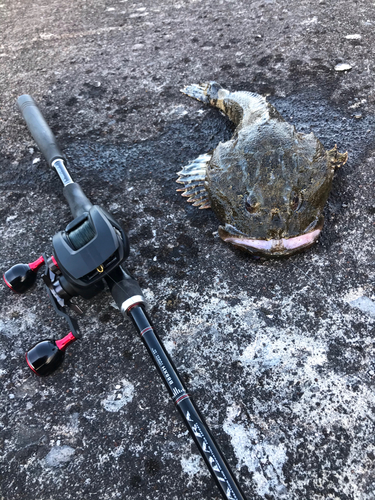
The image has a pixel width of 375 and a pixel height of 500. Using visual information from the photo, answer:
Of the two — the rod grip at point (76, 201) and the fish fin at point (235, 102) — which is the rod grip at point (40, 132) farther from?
the fish fin at point (235, 102)

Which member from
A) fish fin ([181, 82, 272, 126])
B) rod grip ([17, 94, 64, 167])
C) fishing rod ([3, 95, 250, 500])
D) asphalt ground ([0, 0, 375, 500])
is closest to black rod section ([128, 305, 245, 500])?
fishing rod ([3, 95, 250, 500])

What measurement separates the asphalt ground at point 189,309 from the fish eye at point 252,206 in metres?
0.31

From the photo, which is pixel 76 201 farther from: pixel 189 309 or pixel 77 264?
pixel 189 309

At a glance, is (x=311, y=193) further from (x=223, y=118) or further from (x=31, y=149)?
(x=31, y=149)

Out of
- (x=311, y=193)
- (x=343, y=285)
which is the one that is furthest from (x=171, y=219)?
(x=343, y=285)

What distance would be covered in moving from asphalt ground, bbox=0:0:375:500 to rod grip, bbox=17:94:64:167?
0.35 meters

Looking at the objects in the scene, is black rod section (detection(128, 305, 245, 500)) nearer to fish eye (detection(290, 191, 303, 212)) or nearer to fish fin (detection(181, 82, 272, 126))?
fish eye (detection(290, 191, 303, 212))

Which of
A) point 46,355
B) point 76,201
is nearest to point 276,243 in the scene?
point 76,201

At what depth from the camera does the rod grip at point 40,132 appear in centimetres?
285

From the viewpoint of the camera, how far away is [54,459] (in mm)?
1902

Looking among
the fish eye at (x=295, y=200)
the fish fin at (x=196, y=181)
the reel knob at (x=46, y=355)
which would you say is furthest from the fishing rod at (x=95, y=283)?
the fish eye at (x=295, y=200)

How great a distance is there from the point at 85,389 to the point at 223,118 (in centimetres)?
277

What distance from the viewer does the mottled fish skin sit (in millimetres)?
2459

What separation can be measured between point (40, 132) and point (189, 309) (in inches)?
76.9
